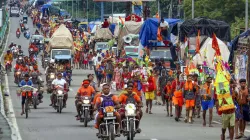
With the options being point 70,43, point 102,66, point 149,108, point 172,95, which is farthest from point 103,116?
point 70,43

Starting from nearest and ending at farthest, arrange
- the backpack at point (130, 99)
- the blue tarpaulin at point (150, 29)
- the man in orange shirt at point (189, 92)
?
1. the backpack at point (130, 99)
2. the man in orange shirt at point (189, 92)
3. the blue tarpaulin at point (150, 29)

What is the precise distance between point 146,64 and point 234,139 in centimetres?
1953

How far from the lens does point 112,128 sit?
23.2 metres

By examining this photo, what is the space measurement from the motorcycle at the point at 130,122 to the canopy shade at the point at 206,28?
48.1 feet

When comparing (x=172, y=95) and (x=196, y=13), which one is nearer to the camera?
(x=172, y=95)

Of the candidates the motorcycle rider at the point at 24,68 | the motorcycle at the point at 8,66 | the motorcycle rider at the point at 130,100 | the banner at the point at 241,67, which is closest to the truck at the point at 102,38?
the motorcycle at the point at 8,66

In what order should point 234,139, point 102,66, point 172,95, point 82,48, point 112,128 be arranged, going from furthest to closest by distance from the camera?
point 82,48
point 102,66
point 172,95
point 234,139
point 112,128

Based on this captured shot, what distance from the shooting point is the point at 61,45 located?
61500 mm

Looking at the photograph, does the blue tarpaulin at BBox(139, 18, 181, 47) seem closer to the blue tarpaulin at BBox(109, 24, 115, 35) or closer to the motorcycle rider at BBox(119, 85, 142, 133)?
the blue tarpaulin at BBox(109, 24, 115, 35)

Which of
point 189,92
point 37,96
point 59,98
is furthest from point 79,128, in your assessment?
point 37,96

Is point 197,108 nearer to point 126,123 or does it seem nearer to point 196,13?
point 126,123

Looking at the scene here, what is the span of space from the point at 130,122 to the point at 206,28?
49.6 feet

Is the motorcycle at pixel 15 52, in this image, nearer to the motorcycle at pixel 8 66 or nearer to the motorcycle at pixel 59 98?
the motorcycle at pixel 8 66

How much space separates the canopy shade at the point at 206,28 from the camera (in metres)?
38.2
